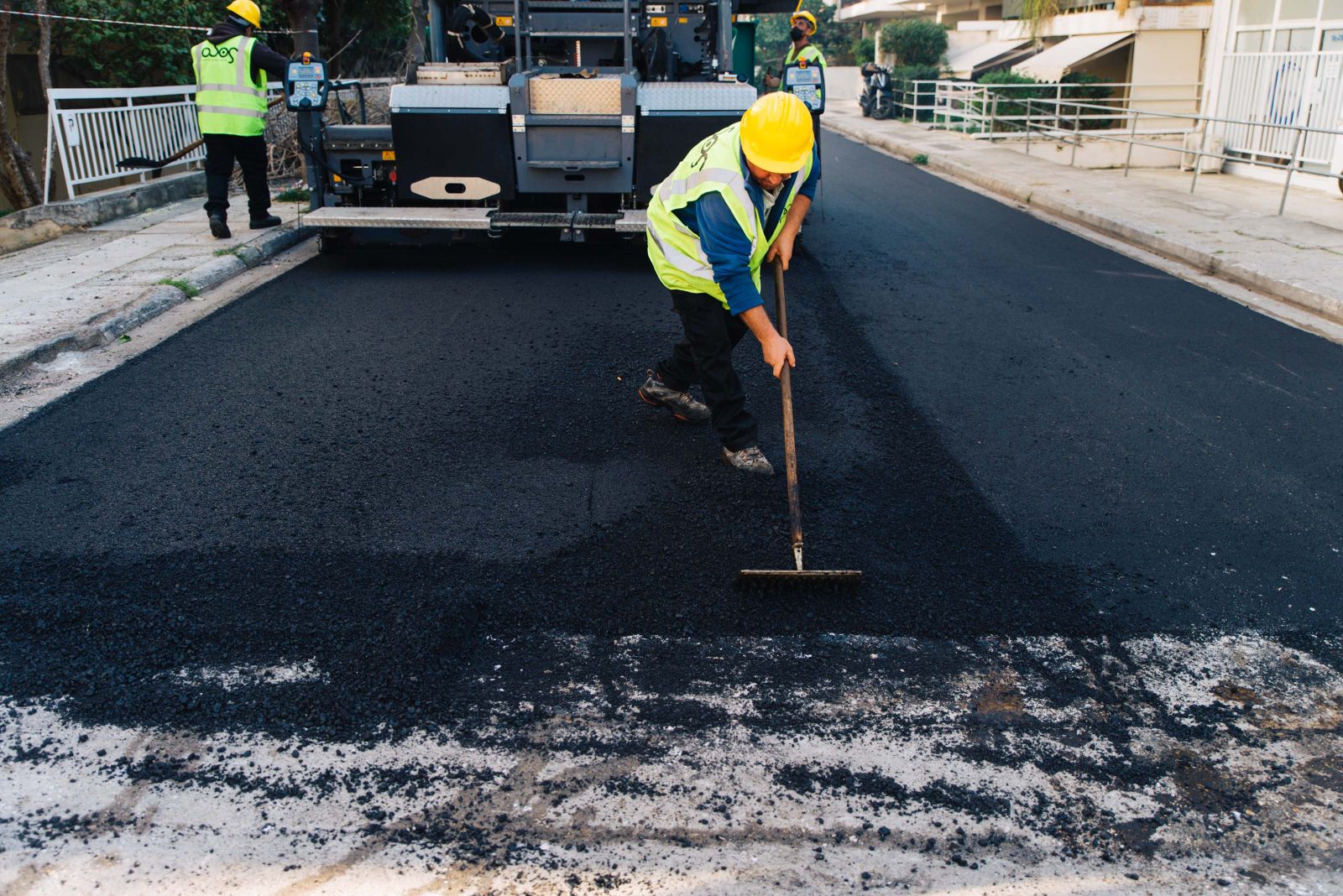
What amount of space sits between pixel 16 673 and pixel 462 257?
6.15 metres

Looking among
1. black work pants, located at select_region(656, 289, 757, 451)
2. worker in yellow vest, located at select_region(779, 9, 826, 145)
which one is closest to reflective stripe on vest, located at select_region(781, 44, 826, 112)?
worker in yellow vest, located at select_region(779, 9, 826, 145)

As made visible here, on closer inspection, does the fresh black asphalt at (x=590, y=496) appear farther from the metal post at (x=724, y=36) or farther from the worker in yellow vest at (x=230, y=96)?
the metal post at (x=724, y=36)

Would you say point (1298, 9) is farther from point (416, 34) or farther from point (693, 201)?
point (693, 201)

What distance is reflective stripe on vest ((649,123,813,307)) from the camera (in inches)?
158

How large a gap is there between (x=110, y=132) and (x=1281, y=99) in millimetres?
14045

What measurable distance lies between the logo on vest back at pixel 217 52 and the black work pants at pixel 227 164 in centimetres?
60

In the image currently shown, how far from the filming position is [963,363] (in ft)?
20.2

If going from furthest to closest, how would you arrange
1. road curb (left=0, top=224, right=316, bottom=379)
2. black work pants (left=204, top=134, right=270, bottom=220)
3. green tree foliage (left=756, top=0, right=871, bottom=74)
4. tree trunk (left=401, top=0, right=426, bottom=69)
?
green tree foliage (left=756, top=0, right=871, bottom=74) < tree trunk (left=401, top=0, right=426, bottom=69) < black work pants (left=204, top=134, right=270, bottom=220) < road curb (left=0, top=224, right=316, bottom=379)

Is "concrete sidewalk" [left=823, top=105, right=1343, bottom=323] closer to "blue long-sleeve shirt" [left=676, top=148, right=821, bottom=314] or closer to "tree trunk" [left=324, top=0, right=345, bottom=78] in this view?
"blue long-sleeve shirt" [left=676, top=148, right=821, bottom=314]

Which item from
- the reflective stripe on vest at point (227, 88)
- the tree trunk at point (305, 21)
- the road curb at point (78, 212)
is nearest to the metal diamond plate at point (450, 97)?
the reflective stripe on vest at point (227, 88)

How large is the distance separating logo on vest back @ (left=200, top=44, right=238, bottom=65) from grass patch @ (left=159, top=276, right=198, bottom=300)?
2.12 meters

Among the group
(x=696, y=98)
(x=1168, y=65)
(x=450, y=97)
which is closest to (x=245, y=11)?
(x=450, y=97)

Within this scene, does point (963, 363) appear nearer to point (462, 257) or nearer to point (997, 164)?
point (462, 257)

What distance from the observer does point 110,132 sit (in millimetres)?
10242
